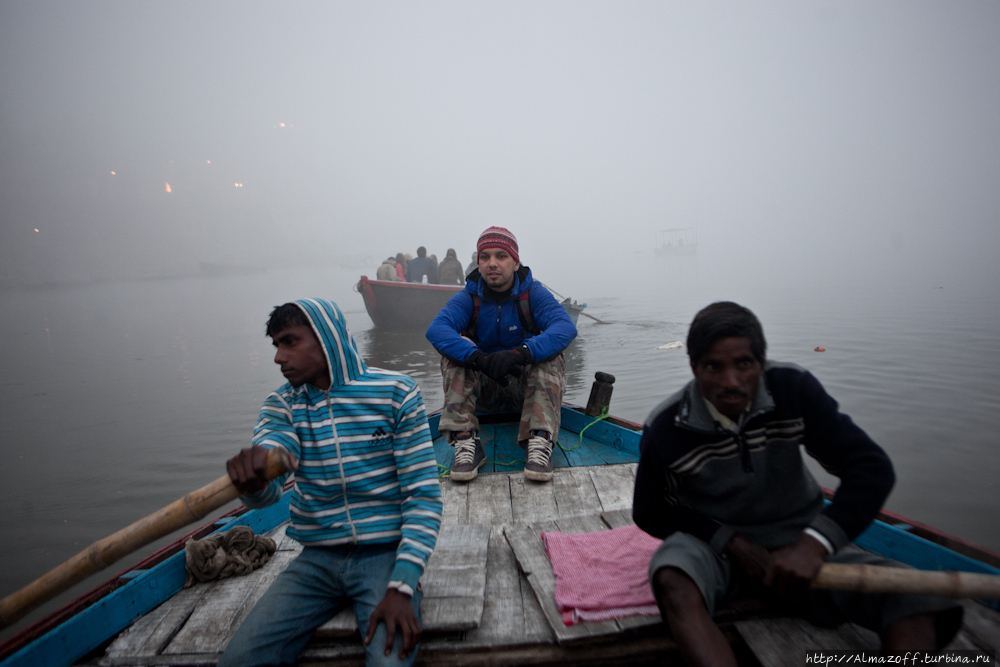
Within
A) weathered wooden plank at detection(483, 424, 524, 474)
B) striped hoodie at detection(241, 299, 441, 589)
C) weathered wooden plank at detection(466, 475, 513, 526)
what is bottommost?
weathered wooden plank at detection(483, 424, 524, 474)

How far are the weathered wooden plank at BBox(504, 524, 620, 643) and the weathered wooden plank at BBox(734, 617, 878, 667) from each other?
400 mm

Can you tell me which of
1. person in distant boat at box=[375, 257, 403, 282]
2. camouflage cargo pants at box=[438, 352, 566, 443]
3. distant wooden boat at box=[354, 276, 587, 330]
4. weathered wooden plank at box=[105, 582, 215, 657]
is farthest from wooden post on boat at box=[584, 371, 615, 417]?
person in distant boat at box=[375, 257, 403, 282]

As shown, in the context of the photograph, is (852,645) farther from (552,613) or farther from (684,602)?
(552,613)

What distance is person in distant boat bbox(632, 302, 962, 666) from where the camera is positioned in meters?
1.37

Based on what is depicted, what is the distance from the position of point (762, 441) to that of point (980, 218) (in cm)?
11782

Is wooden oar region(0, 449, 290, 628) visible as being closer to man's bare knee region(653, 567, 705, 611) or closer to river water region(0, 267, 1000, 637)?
man's bare knee region(653, 567, 705, 611)

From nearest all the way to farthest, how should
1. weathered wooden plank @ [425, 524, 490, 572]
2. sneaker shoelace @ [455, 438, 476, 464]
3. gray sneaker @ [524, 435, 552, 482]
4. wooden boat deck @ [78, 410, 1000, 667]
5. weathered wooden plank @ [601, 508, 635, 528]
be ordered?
1. wooden boat deck @ [78, 410, 1000, 667]
2. weathered wooden plank @ [425, 524, 490, 572]
3. weathered wooden plank @ [601, 508, 635, 528]
4. gray sneaker @ [524, 435, 552, 482]
5. sneaker shoelace @ [455, 438, 476, 464]

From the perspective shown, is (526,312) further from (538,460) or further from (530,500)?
(530,500)

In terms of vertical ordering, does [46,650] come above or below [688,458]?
below

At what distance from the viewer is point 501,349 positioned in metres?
3.43

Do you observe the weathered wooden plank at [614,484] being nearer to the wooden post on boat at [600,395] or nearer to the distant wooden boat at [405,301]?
the wooden post on boat at [600,395]

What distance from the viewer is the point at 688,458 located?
5.08 feet

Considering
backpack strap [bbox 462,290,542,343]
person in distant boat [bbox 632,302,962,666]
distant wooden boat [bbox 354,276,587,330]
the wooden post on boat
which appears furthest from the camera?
distant wooden boat [bbox 354,276,587,330]

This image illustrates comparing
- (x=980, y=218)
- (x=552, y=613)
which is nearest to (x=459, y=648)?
(x=552, y=613)
